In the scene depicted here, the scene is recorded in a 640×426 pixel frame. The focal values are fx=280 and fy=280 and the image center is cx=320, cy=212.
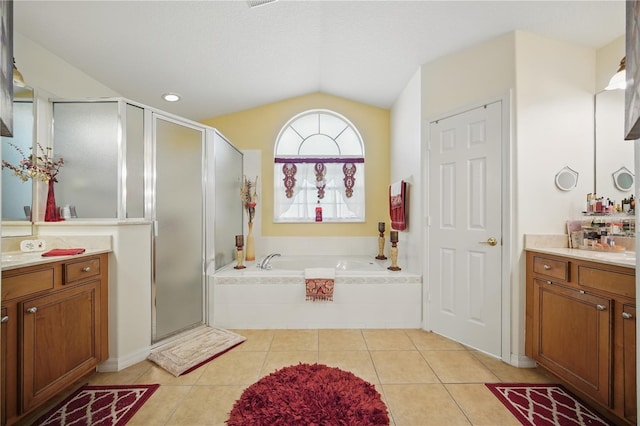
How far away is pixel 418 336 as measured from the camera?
2.54m

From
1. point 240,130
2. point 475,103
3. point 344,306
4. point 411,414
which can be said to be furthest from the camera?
point 240,130

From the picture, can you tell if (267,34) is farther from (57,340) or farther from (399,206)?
(57,340)

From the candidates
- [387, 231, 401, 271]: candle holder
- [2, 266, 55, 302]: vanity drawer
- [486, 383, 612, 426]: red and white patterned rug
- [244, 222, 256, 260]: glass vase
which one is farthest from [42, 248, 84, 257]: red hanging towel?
[486, 383, 612, 426]: red and white patterned rug

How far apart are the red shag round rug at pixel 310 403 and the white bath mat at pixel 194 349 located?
1002 mm

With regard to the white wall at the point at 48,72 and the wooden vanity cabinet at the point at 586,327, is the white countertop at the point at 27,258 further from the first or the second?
the wooden vanity cabinet at the point at 586,327

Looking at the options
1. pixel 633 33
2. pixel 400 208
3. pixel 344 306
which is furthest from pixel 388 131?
pixel 633 33

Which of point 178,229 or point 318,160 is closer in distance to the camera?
point 178,229

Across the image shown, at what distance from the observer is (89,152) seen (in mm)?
2086

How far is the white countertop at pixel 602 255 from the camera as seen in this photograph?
1489 mm

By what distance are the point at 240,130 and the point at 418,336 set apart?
3342 mm

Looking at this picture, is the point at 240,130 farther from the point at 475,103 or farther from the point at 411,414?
the point at 411,414

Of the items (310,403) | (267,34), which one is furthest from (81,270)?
(267,34)

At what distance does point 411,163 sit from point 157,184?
2424 millimetres

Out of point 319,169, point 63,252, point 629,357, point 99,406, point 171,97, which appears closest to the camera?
point 629,357
